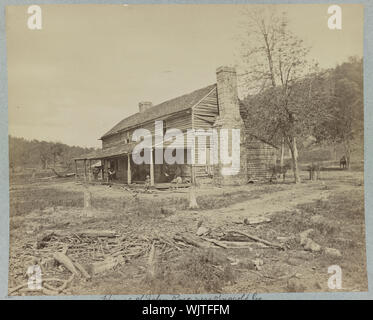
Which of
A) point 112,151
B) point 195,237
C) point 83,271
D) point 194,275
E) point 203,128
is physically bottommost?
point 194,275

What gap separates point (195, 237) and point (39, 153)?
165 inches

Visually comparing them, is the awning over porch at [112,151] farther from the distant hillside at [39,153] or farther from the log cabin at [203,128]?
the distant hillside at [39,153]

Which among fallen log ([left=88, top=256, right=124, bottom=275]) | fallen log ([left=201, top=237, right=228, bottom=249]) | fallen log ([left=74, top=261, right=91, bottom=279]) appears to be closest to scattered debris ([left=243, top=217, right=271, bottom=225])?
fallen log ([left=201, top=237, right=228, bottom=249])

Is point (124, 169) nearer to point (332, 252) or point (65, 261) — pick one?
point (65, 261)

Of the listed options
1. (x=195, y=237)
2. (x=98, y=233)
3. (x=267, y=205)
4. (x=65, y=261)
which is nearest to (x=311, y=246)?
(x=267, y=205)

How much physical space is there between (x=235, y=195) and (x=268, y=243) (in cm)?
153

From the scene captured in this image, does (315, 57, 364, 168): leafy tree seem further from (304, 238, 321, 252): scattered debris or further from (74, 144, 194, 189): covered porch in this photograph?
(74, 144, 194, 189): covered porch

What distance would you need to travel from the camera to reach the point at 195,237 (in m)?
6.84

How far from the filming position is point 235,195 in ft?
25.7

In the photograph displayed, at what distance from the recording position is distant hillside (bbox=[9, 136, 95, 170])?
698 cm

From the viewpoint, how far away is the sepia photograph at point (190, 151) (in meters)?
6.64

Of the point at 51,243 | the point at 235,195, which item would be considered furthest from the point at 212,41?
the point at 51,243

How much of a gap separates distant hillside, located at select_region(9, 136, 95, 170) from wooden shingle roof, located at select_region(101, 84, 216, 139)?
102cm
